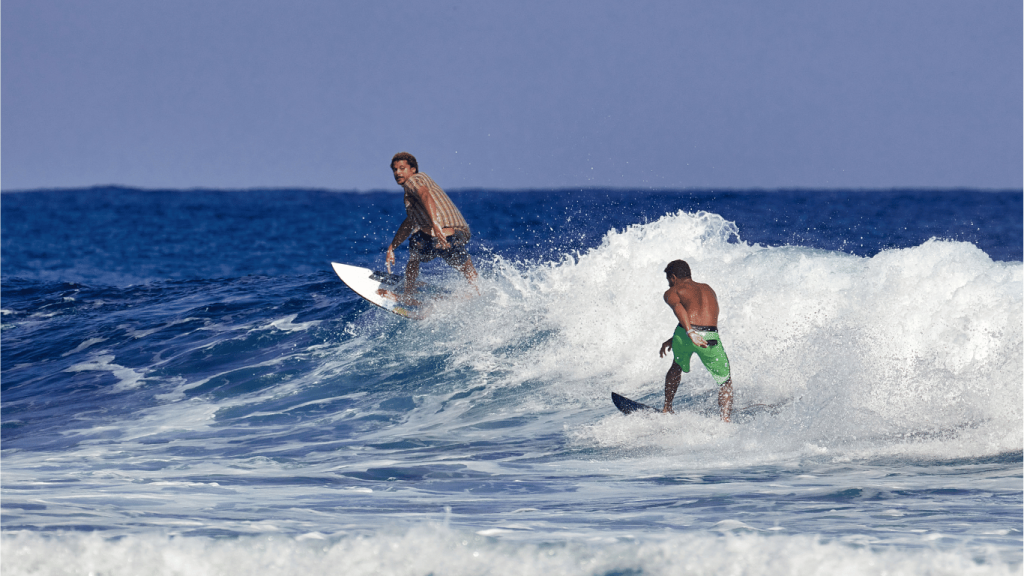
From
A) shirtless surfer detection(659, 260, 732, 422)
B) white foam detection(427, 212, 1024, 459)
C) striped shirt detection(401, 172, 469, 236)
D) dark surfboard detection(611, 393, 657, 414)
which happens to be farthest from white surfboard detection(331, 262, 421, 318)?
shirtless surfer detection(659, 260, 732, 422)

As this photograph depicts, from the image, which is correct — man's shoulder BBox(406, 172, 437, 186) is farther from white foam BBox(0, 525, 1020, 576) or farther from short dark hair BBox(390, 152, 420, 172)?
white foam BBox(0, 525, 1020, 576)

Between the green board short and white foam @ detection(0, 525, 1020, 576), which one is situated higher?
the green board short

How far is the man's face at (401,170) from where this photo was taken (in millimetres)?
10102

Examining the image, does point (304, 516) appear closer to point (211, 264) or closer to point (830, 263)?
point (830, 263)

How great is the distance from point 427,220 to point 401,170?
24.4 inches

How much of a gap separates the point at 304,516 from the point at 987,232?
33.0m

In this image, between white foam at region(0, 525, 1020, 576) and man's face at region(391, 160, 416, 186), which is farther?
man's face at region(391, 160, 416, 186)

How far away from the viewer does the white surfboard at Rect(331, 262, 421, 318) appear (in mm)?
11281

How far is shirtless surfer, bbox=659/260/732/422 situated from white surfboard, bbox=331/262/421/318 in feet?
15.3

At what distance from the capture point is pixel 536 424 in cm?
826

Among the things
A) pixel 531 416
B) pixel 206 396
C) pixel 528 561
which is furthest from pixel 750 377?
pixel 206 396

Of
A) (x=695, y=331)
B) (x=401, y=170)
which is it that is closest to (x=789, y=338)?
(x=695, y=331)

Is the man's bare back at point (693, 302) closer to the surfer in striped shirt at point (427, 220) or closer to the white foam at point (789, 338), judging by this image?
the white foam at point (789, 338)

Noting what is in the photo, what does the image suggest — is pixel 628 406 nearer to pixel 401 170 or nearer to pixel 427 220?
pixel 427 220
